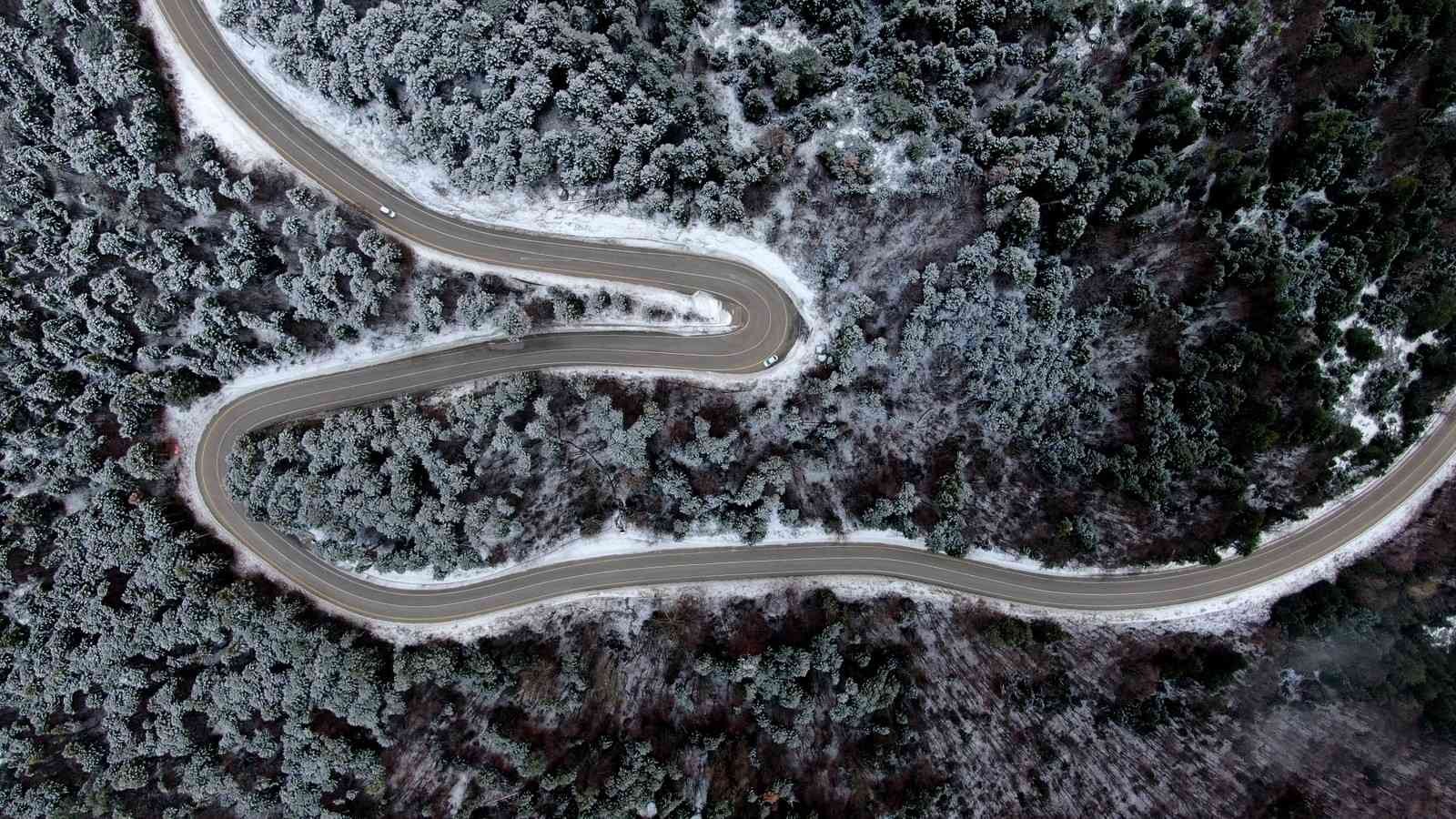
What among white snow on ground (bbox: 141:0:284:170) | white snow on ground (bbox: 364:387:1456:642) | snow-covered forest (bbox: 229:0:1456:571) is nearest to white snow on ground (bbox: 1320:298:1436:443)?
snow-covered forest (bbox: 229:0:1456:571)

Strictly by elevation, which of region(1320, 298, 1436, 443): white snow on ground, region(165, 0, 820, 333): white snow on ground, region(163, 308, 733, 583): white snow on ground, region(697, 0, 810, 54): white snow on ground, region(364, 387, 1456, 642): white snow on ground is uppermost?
region(697, 0, 810, 54): white snow on ground

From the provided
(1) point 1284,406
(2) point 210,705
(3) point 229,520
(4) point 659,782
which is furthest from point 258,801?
(1) point 1284,406

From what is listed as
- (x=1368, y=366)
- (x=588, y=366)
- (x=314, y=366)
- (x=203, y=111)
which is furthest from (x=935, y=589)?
(x=203, y=111)

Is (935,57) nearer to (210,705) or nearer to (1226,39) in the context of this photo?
(1226,39)

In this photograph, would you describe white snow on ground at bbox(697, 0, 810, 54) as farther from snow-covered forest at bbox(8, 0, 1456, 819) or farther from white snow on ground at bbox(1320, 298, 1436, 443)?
white snow on ground at bbox(1320, 298, 1436, 443)

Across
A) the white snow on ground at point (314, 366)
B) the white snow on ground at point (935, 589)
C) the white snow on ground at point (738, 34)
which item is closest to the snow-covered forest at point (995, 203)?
the white snow on ground at point (738, 34)

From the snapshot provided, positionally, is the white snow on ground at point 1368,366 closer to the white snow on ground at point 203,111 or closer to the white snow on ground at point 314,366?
the white snow on ground at point 314,366
